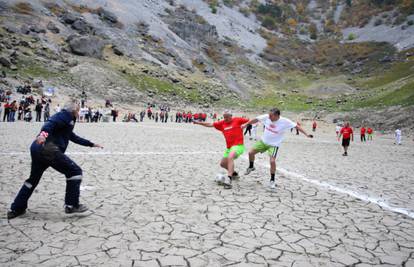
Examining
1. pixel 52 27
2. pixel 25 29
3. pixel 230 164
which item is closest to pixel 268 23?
pixel 52 27

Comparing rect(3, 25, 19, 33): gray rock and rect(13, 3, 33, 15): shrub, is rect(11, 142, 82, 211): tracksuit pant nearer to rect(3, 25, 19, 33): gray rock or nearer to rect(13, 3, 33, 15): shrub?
rect(3, 25, 19, 33): gray rock

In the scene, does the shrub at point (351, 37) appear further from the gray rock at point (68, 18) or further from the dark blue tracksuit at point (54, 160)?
the dark blue tracksuit at point (54, 160)

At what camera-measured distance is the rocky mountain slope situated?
5072cm

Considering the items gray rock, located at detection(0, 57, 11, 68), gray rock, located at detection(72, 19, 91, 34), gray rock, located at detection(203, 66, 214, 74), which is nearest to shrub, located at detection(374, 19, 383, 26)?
gray rock, located at detection(203, 66, 214, 74)

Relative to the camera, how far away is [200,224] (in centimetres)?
520

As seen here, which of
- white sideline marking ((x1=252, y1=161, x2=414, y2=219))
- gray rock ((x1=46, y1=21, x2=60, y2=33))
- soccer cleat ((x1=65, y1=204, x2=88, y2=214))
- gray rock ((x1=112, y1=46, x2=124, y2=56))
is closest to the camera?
soccer cleat ((x1=65, y1=204, x2=88, y2=214))

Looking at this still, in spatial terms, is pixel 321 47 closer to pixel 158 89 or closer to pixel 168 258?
pixel 158 89

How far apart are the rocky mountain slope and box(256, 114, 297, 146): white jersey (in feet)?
126

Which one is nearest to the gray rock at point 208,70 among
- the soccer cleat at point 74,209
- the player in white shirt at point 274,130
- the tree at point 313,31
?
the tree at point 313,31

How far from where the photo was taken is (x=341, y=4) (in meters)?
142

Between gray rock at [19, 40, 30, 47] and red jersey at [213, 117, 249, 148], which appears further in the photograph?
gray rock at [19, 40, 30, 47]

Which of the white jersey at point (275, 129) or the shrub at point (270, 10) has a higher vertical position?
the shrub at point (270, 10)

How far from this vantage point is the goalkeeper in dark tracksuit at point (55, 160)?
193 inches

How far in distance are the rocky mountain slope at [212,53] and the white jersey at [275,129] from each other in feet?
126
